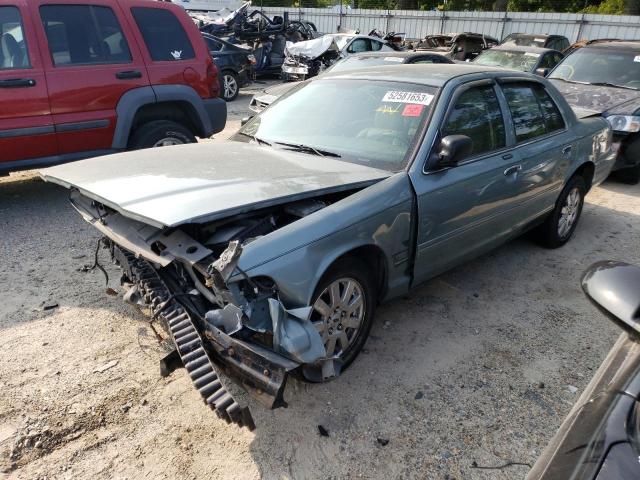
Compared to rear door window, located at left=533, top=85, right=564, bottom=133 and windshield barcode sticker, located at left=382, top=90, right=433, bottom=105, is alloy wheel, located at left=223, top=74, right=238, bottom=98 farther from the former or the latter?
windshield barcode sticker, located at left=382, top=90, right=433, bottom=105

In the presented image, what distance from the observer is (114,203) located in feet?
8.37

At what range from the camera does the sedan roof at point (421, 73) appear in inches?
142

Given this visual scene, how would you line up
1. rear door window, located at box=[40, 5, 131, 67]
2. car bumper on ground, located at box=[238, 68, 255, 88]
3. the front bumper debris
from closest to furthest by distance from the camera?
the front bumper debris, rear door window, located at box=[40, 5, 131, 67], car bumper on ground, located at box=[238, 68, 255, 88]

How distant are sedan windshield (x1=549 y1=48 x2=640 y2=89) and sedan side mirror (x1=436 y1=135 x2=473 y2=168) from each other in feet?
20.1

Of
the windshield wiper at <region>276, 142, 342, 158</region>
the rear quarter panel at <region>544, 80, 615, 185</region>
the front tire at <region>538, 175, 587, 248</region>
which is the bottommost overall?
the front tire at <region>538, 175, 587, 248</region>

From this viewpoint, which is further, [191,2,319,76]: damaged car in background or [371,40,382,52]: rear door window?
[191,2,319,76]: damaged car in background

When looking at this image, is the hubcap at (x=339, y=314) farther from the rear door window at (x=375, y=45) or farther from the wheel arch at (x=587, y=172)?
the rear door window at (x=375, y=45)

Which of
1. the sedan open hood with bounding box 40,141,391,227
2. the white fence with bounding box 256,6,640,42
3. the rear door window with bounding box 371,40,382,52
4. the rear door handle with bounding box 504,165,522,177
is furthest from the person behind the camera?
the white fence with bounding box 256,6,640,42

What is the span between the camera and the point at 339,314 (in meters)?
2.85

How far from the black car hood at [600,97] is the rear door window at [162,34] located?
5.28 m

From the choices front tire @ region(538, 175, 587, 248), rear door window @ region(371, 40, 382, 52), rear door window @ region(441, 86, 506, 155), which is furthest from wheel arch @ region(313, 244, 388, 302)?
rear door window @ region(371, 40, 382, 52)

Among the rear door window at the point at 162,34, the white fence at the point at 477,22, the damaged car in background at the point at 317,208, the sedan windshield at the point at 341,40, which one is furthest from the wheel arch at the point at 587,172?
the white fence at the point at 477,22

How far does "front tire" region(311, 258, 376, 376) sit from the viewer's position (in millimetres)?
2730

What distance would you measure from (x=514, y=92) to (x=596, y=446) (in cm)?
335
